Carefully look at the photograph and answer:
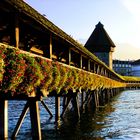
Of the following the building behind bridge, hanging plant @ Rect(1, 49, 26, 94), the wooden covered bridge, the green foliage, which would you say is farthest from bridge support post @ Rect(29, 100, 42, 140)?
the building behind bridge

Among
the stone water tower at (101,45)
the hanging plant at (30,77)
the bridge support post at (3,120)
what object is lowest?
the bridge support post at (3,120)

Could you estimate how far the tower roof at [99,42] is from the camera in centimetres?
8519

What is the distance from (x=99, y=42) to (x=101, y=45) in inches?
39.5

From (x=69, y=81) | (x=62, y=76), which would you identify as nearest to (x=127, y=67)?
(x=69, y=81)

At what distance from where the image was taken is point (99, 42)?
8631 cm

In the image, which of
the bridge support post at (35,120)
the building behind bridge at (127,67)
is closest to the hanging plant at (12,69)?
the bridge support post at (35,120)

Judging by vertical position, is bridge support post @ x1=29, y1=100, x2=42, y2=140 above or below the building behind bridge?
below

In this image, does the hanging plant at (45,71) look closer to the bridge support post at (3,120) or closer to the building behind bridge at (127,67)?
the bridge support post at (3,120)

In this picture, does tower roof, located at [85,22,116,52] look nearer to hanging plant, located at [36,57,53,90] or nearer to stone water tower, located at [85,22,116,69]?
stone water tower, located at [85,22,116,69]

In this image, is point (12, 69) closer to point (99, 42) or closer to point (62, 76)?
point (62, 76)

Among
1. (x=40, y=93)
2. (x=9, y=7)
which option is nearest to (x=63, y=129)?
(x=40, y=93)

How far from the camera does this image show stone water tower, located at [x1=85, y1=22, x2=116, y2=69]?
8306cm

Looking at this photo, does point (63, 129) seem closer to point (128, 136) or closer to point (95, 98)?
point (128, 136)

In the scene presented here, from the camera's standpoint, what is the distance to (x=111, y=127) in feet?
66.6
